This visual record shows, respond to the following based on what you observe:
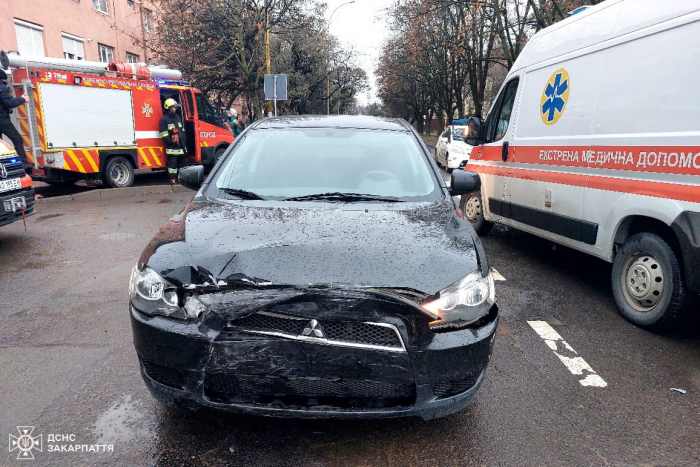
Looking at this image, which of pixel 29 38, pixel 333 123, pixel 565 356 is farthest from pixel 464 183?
pixel 29 38

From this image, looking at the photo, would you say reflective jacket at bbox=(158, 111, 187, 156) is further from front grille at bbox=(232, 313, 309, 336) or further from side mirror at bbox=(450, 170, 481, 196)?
front grille at bbox=(232, 313, 309, 336)

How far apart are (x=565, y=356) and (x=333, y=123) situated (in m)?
2.52

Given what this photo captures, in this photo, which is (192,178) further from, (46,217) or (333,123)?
(46,217)

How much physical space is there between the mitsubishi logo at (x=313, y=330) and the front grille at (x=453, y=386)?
0.58m

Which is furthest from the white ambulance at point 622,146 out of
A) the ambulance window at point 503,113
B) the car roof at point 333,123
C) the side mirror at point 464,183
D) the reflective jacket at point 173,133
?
the reflective jacket at point 173,133

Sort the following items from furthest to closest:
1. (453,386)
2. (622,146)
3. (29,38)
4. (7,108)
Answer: (29,38) → (7,108) → (622,146) → (453,386)

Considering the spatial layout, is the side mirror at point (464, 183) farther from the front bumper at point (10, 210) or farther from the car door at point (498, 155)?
the front bumper at point (10, 210)

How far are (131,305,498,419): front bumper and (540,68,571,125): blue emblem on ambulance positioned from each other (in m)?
3.48

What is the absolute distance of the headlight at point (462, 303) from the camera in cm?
216

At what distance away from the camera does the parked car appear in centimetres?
1420

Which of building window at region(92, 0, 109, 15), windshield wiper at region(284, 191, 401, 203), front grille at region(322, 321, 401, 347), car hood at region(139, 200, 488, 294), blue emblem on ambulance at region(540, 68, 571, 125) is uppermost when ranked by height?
building window at region(92, 0, 109, 15)

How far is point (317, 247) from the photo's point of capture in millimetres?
2334

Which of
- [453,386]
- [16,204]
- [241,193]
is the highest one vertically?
[241,193]

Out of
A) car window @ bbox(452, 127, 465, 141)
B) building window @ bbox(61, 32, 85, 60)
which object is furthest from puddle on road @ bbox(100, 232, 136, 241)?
building window @ bbox(61, 32, 85, 60)
